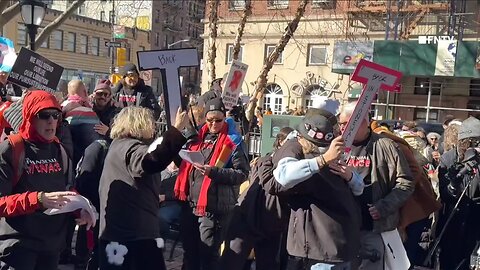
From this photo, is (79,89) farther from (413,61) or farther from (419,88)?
(419,88)

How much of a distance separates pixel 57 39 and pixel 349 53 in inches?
1225

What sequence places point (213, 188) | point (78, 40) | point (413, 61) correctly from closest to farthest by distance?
point (213, 188) → point (413, 61) → point (78, 40)

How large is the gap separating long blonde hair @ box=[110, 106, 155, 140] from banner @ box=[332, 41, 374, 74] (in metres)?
16.5

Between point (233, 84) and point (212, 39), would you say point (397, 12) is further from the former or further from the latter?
point (233, 84)

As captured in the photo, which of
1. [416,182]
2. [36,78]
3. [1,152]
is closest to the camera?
[1,152]

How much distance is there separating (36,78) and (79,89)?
0.46 m

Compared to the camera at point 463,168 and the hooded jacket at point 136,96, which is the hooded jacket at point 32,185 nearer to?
the camera at point 463,168

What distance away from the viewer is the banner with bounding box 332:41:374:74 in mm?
19500

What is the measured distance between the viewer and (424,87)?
855 inches

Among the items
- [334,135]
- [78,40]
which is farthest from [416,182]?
[78,40]

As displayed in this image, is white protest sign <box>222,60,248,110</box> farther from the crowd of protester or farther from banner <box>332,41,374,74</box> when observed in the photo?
banner <box>332,41,374,74</box>

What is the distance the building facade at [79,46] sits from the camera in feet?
141

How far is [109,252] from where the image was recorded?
389 centimetres

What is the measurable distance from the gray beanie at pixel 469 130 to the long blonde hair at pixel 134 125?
324 centimetres
